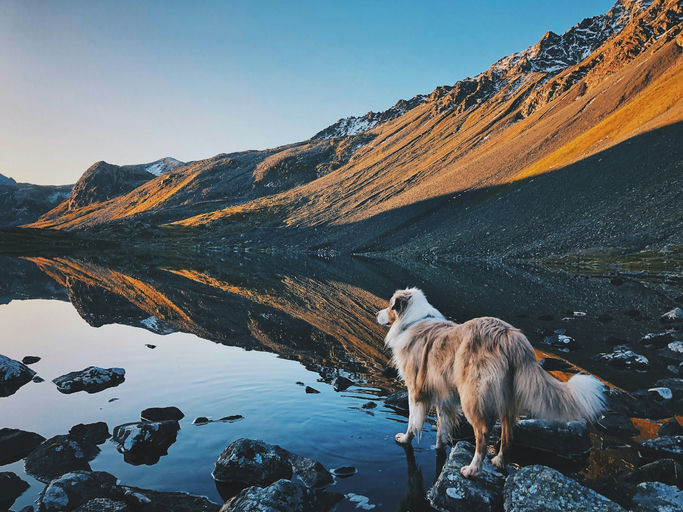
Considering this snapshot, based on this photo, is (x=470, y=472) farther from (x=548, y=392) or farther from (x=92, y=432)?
(x=92, y=432)

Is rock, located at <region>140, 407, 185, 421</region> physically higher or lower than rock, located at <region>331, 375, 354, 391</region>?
higher

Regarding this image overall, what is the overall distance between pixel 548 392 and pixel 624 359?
39.2 feet

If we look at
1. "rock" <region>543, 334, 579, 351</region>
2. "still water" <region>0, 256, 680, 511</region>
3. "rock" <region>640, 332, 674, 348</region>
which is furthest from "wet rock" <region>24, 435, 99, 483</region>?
"rock" <region>640, 332, 674, 348</region>

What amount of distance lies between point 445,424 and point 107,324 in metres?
24.3

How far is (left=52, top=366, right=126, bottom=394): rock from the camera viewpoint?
14.5 meters

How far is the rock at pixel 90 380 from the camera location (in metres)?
14.5

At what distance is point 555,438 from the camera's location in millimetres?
9703

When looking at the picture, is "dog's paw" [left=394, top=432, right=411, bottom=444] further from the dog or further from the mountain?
the mountain

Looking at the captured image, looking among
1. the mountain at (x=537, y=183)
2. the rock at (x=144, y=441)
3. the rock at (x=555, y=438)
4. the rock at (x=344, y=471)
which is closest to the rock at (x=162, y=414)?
the rock at (x=144, y=441)

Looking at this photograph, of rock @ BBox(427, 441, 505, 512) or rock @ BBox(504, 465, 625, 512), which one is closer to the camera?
rock @ BBox(504, 465, 625, 512)

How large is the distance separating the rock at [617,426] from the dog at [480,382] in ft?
13.3

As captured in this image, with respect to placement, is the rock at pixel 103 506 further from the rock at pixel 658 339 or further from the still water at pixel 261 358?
the rock at pixel 658 339

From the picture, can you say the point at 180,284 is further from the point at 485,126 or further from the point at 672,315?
the point at 485,126

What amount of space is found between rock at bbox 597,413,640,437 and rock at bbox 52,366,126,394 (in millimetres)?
16124
